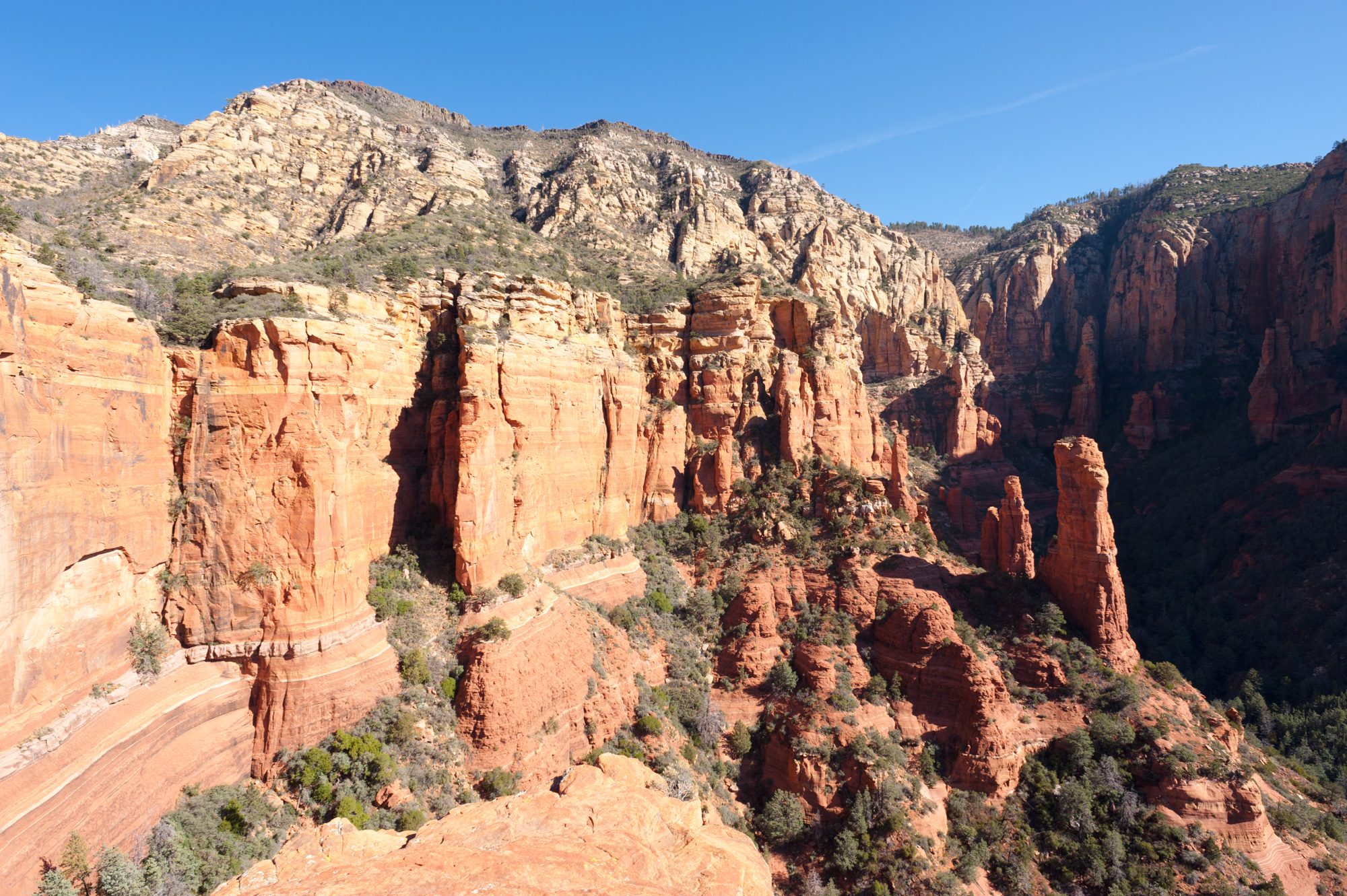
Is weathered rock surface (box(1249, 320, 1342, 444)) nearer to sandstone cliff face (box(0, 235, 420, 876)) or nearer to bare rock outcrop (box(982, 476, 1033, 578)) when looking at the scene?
bare rock outcrop (box(982, 476, 1033, 578))

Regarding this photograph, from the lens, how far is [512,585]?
27.5 meters

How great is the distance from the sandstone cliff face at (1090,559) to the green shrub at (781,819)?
17926mm

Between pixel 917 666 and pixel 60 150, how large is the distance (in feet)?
197

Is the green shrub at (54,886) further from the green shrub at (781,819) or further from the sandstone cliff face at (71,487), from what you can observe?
the green shrub at (781,819)

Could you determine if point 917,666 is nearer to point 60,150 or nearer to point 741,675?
point 741,675

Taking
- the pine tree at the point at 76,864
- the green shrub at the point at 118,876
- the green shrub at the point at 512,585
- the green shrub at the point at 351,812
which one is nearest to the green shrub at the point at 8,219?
the pine tree at the point at 76,864

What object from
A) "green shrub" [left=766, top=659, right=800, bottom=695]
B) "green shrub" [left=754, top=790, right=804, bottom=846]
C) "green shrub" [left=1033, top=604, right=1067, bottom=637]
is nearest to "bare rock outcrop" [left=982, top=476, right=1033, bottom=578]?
"green shrub" [left=1033, top=604, right=1067, bottom=637]

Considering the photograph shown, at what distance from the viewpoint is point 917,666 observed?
100 ft

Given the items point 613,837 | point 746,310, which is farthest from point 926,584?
point 613,837

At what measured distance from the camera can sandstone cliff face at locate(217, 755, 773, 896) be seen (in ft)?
41.1

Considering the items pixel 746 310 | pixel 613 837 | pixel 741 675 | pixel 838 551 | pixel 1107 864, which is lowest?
pixel 1107 864

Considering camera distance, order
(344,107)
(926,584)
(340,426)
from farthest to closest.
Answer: (344,107) → (926,584) → (340,426)

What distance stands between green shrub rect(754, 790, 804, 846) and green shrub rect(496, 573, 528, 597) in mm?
15179

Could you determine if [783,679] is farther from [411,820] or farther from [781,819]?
[411,820]
